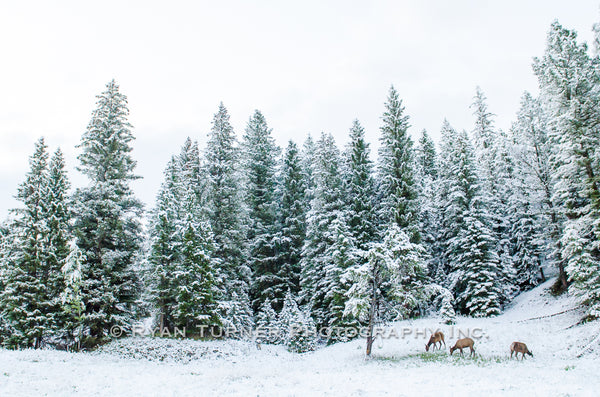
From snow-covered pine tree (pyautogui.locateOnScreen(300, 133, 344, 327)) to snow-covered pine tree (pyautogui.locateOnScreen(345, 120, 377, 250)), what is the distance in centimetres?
123

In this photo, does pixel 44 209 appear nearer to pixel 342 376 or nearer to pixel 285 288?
pixel 285 288

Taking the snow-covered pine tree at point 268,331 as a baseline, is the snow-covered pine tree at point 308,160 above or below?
above

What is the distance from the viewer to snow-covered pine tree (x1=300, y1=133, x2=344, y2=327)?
3158cm

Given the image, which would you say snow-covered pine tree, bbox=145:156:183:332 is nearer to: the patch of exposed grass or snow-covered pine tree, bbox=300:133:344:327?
snow-covered pine tree, bbox=300:133:344:327

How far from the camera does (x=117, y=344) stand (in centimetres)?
2350

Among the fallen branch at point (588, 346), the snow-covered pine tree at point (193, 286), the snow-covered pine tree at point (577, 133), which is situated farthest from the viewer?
the snow-covered pine tree at point (193, 286)

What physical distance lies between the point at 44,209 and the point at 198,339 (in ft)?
49.1

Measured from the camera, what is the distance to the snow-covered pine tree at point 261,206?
35125 mm

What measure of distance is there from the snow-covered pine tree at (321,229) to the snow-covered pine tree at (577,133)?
16.0 meters

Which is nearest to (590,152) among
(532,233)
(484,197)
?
(484,197)

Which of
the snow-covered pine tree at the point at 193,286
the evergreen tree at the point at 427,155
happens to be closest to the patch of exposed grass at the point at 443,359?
the snow-covered pine tree at the point at 193,286

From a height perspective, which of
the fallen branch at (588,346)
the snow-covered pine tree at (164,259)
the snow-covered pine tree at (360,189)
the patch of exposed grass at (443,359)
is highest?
the snow-covered pine tree at (360,189)

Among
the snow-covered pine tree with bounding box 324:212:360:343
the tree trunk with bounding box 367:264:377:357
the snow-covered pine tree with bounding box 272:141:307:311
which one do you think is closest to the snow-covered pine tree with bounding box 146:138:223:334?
the snow-covered pine tree with bounding box 272:141:307:311

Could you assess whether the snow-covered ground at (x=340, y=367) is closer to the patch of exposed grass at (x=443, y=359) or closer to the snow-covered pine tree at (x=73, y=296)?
the patch of exposed grass at (x=443, y=359)
